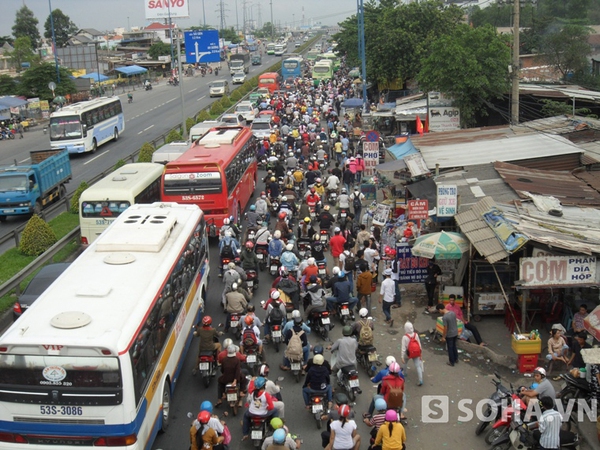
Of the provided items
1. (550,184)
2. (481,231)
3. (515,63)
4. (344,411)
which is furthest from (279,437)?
(515,63)

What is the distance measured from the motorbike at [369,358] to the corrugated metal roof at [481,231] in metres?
2.86

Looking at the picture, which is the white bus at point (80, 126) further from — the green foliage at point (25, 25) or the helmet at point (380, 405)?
the green foliage at point (25, 25)

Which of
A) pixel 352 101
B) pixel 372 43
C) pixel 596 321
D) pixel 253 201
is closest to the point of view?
pixel 596 321

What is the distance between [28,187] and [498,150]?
16379 mm

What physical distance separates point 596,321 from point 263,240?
906 centimetres

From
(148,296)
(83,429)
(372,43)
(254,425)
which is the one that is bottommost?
(254,425)

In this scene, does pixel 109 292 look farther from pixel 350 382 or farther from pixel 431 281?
pixel 431 281

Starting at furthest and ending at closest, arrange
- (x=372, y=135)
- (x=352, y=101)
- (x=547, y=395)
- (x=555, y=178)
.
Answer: (x=352, y=101) < (x=372, y=135) < (x=555, y=178) < (x=547, y=395)

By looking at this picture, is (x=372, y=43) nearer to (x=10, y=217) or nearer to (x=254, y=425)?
(x=10, y=217)

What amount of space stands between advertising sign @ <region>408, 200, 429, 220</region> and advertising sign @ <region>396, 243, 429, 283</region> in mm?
1220

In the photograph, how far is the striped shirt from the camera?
9.13m

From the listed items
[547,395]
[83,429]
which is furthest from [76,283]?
[547,395]

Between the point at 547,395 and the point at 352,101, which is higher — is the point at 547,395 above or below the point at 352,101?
below

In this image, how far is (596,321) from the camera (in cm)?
1150
